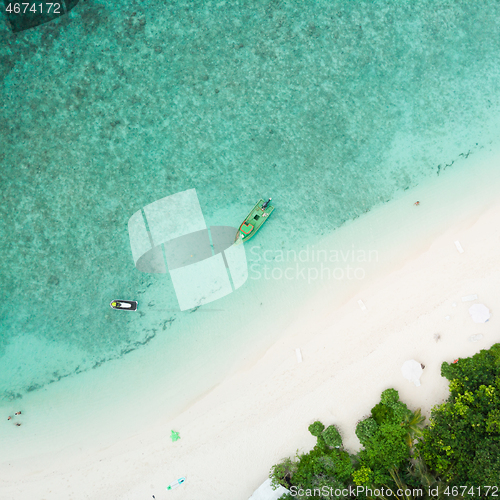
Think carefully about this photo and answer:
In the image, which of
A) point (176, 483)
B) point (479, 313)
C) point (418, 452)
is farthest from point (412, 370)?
point (176, 483)

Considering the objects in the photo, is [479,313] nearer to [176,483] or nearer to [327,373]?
[327,373]

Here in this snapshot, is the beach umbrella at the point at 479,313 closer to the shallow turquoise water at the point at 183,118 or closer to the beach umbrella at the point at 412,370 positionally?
the beach umbrella at the point at 412,370

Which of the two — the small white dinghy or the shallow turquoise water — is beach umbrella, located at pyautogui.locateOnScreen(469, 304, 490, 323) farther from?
the small white dinghy

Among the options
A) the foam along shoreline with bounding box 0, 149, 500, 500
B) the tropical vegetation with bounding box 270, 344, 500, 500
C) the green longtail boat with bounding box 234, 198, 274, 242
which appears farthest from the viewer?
the green longtail boat with bounding box 234, 198, 274, 242

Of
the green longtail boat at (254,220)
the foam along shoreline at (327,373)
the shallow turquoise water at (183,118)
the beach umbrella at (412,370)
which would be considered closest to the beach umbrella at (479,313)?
the foam along shoreline at (327,373)

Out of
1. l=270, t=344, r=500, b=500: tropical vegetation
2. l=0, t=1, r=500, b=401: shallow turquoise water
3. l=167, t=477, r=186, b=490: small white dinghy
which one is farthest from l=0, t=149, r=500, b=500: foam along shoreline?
l=0, t=1, r=500, b=401: shallow turquoise water

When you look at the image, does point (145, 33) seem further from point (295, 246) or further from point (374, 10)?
point (295, 246)

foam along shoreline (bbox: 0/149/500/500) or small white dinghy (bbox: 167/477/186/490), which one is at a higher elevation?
foam along shoreline (bbox: 0/149/500/500)
